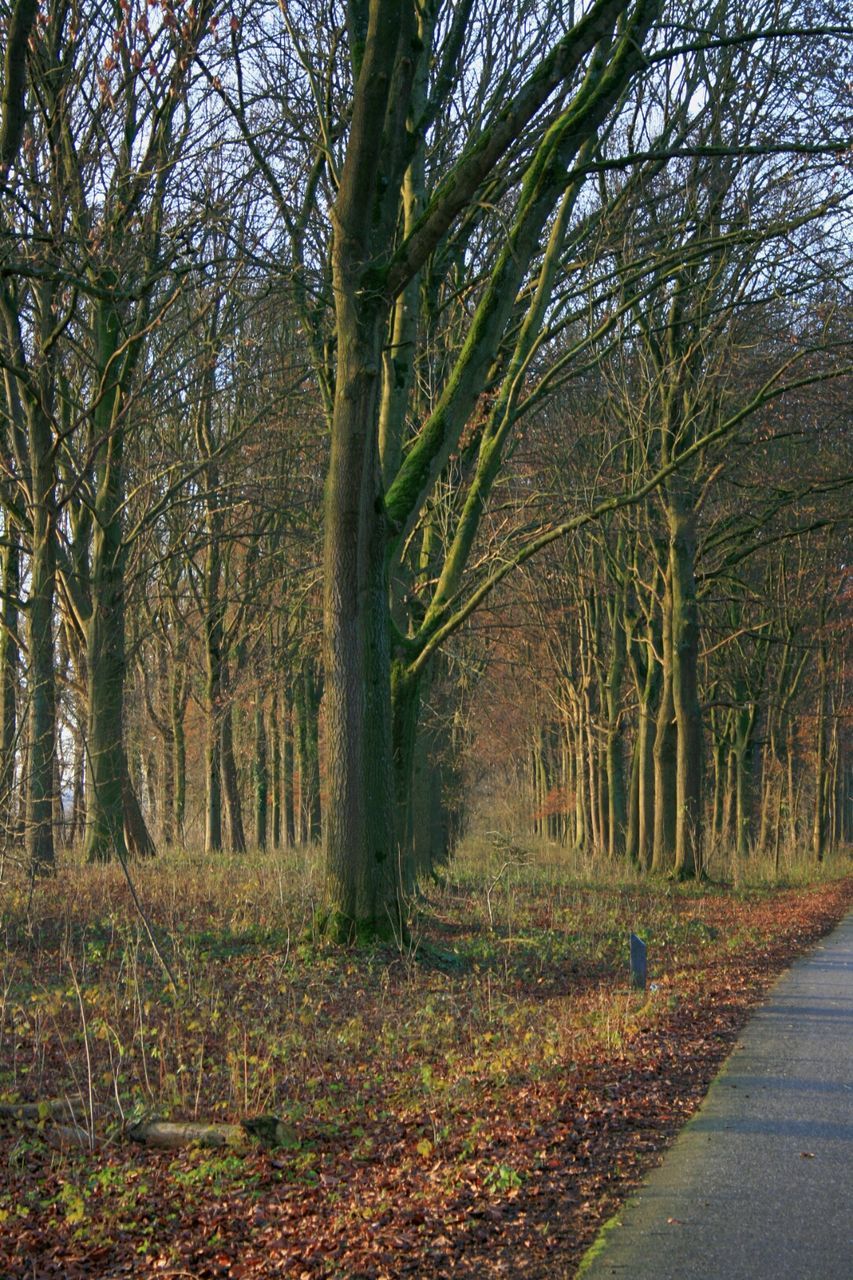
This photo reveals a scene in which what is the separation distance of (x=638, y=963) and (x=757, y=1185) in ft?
18.7

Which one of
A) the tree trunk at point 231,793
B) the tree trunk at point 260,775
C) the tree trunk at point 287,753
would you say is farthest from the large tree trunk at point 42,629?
the tree trunk at point 287,753

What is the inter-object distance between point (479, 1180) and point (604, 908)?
1317cm

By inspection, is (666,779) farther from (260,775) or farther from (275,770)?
(275,770)

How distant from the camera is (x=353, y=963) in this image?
11.4 metres

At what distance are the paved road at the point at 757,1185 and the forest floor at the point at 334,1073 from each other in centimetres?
21

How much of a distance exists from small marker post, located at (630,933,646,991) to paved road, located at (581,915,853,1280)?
6.75ft

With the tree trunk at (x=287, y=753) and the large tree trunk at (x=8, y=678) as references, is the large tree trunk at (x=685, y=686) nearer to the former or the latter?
the large tree trunk at (x=8, y=678)

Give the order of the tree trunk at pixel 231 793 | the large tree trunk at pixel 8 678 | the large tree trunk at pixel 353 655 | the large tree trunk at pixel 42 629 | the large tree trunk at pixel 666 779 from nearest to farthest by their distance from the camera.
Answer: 1. the large tree trunk at pixel 8 678
2. the large tree trunk at pixel 353 655
3. the large tree trunk at pixel 42 629
4. the large tree trunk at pixel 666 779
5. the tree trunk at pixel 231 793

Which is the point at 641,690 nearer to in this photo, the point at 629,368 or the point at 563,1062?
the point at 629,368

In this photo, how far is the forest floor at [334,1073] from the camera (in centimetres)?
509

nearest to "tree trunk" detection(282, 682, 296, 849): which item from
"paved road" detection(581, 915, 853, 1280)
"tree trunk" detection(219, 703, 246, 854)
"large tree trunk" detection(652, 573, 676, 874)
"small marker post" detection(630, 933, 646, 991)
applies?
"tree trunk" detection(219, 703, 246, 854)

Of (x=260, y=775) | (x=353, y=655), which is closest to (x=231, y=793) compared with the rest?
(x=260, y=775)

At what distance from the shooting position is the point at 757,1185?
222 inches

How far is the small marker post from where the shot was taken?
37.0 feet
